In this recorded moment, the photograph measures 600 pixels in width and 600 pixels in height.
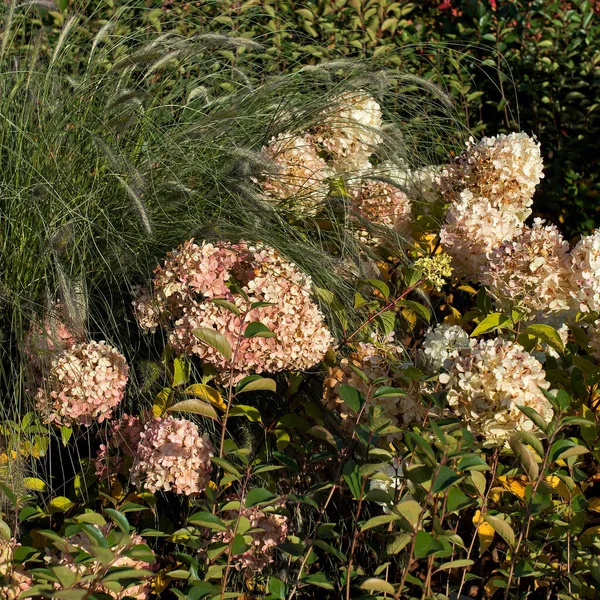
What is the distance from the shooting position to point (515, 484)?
6.96 feet

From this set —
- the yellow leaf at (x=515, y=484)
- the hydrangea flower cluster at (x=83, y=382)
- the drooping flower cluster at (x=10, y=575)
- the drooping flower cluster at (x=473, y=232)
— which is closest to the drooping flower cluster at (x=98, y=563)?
the drooping flower cluster at (x=10, y=575)

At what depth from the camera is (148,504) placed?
2.12 meters

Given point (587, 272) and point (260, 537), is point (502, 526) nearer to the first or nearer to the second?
point (260, 537)

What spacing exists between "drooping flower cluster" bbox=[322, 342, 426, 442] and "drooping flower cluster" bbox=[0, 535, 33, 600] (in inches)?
27.4

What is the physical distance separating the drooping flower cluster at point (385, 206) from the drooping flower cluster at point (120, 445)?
0.90m

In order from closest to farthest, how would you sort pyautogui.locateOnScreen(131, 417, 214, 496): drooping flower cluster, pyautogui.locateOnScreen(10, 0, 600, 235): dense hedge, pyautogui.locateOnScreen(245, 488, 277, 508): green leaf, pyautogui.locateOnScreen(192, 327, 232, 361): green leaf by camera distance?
pyautogui.locateOnScreen(245, 488, 277, 508): green leaf < pyautogui.locateOnScreen(192, 327, 232, 361): green leaf < pyautogui.locateOnScreen(131, 417, 214, 496): drooping flower cluster < pyautogui.locateOnScreen(10, 0, 600, 235): dense hedge

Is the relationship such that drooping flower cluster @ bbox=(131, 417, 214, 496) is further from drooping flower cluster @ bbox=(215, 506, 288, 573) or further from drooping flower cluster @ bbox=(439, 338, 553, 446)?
drooping flower cluster @ bbox=(439, 338, 553, 446)

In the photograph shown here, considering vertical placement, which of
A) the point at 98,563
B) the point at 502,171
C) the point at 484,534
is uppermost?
the point at 502,171

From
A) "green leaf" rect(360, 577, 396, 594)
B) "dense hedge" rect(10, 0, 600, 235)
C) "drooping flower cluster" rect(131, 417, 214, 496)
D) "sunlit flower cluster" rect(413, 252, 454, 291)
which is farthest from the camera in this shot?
"dense hedge" rect(10, 0, 600, 235)

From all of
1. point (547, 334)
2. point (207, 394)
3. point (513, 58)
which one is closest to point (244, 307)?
point (207, 394)

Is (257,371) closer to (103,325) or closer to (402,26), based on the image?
(103,325)

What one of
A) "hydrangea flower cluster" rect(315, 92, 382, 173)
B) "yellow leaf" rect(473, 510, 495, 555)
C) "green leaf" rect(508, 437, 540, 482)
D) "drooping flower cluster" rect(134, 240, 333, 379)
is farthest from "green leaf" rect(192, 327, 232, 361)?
"hydrangea flower cluster" rect(315, 92, 382, 173)

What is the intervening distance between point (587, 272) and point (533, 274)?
117 millimetres

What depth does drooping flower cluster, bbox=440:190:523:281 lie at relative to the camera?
89.0 inches
